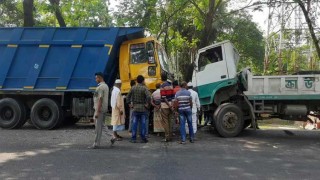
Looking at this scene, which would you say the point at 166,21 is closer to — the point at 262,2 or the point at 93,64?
the point at 262,2

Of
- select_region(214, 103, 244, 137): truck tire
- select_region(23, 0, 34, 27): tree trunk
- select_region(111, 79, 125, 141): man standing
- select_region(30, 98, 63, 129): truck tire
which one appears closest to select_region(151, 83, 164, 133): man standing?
select_region(111, 79, 125, 141): man standing

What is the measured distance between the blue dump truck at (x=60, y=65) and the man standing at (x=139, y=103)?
86.8 inches

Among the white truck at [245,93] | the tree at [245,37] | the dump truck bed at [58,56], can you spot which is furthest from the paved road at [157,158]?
the tree at [245,37]

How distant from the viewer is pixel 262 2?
51.8ft

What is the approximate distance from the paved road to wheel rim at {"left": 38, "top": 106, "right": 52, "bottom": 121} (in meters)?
1.25

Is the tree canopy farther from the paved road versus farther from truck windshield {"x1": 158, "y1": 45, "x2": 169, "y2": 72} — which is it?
the paved road

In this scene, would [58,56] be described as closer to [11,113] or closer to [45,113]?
[45,113]

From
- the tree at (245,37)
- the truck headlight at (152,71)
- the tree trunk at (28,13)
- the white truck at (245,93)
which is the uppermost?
the tree at (245,37)

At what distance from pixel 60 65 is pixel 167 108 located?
14.2 feet

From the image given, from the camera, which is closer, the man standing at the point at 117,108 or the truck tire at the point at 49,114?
the man standing at the point at 117,108

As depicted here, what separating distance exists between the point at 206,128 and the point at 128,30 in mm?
4278

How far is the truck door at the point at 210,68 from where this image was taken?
38.5 ft

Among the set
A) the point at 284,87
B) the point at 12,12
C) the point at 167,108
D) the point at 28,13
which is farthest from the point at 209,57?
the point at 12,12

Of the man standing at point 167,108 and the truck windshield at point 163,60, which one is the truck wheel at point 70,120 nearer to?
the truck windshield at point 163,60
